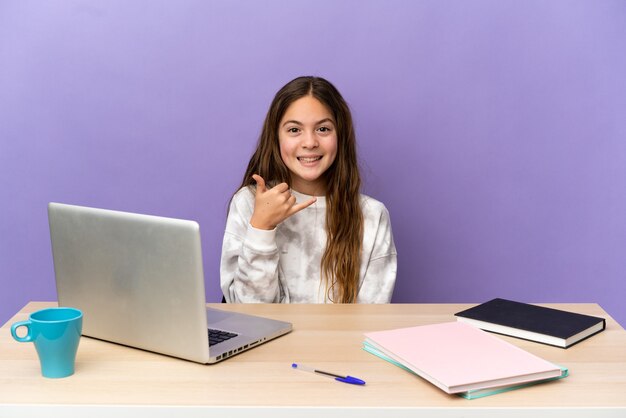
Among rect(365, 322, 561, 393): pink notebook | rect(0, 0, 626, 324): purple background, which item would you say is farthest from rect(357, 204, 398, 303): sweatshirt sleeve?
rect(365, 322, 561, 393): pink notebook

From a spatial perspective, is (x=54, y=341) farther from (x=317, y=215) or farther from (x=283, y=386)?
(x=317, y=215)

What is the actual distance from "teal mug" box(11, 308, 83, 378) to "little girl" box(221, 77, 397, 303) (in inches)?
31.0

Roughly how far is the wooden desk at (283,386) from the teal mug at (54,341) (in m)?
0.02

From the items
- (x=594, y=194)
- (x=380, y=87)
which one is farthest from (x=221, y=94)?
(x=594, y=194)

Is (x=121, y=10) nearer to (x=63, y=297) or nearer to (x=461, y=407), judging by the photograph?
(x=63, y=297)

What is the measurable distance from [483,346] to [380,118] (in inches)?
53.0

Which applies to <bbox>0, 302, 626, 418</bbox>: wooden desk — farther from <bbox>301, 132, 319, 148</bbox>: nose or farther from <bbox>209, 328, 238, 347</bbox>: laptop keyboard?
<bbox>301, 132, 319, 148</bbox>: nose

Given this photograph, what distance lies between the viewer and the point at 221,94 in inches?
96.5

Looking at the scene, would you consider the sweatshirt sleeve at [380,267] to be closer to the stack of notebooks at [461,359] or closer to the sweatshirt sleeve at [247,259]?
the sweatshirt sleeve at [247,259]

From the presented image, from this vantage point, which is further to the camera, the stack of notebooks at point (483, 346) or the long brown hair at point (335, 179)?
the long brown hair at point (335, 179)

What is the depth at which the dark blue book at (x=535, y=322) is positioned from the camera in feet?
4.24

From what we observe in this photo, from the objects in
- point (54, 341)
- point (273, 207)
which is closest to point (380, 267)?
point (273, 207)

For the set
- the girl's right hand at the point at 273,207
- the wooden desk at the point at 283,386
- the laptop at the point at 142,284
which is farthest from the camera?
the girl's right hand at the point at 273,207

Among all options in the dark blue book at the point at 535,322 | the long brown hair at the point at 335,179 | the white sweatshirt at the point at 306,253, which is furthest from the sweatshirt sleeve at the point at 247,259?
the dark blue book at the point at 535,322
